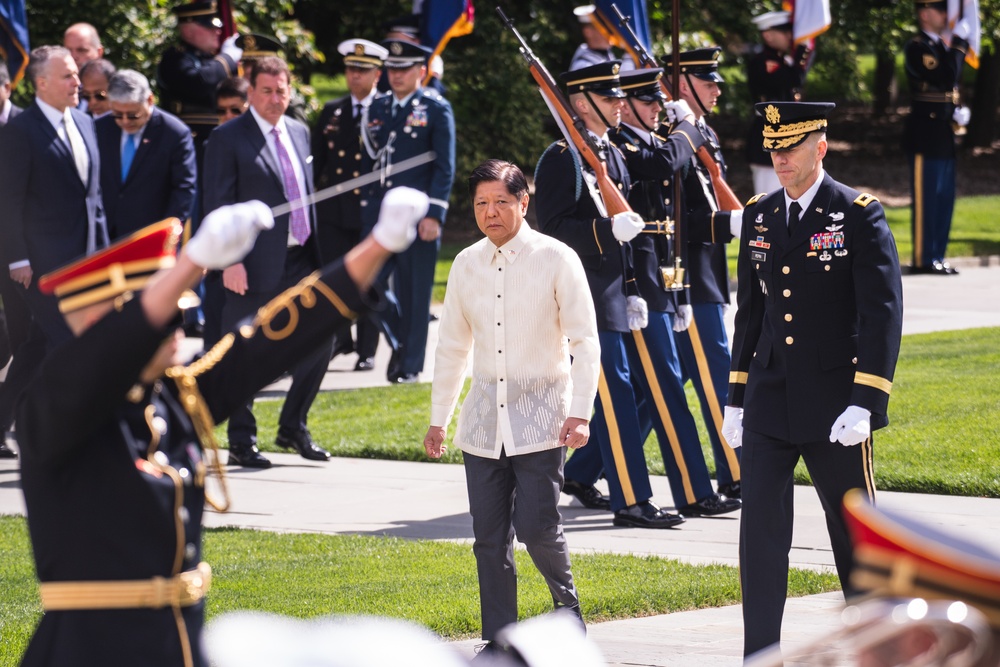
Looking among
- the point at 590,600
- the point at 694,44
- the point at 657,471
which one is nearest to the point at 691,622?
the point at 590,600

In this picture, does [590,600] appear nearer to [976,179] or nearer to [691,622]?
[691,622]

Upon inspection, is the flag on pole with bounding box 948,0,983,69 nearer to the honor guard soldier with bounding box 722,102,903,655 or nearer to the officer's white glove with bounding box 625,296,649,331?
the officer's white glove with bounding box 625,296,649,331

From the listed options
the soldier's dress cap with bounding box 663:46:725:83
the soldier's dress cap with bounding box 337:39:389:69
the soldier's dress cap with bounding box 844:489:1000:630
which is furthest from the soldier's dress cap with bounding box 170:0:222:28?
the soldier's dress cap with bounding box 844:489:1000:630

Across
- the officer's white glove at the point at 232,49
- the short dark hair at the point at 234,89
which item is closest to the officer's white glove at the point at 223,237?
the short dark hair at the point at 234,89

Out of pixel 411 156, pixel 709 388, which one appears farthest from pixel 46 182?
pixel 709 388

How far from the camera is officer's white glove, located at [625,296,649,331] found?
309 inches

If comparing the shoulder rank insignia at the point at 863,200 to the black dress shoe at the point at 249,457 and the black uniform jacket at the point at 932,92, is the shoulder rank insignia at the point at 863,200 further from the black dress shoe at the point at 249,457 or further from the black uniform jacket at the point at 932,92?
the black uniform jacket at the point at 932,92

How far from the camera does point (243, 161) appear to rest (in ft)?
30.6

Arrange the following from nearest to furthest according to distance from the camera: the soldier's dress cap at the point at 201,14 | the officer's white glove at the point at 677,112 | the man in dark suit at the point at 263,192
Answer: the officer's white glove at the point at 677,112 → the man in dark suit at the point at 263,192 → the soldier's dress cap at the point at 201,14

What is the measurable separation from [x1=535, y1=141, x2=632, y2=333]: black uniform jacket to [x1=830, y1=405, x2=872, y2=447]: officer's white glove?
2436 mm

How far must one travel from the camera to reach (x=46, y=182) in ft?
30.3

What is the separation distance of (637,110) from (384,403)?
3584 mm

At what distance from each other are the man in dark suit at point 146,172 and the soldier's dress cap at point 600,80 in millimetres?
3100

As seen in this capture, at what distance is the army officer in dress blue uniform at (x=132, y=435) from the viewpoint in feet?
10.3
